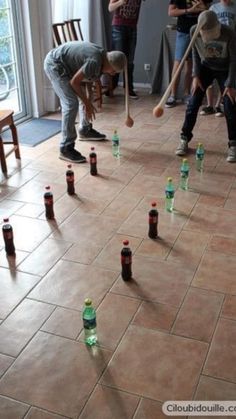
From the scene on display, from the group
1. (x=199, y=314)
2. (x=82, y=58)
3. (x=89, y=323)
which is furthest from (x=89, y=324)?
(x=82, y=58)

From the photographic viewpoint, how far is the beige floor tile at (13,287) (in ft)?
7.63

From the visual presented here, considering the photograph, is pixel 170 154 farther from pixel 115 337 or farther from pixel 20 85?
pixel 115 337

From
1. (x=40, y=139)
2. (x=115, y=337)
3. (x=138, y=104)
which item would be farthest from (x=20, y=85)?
(x=115, y=337)

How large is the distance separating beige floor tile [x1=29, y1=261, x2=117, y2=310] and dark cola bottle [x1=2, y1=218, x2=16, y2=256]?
29 cm

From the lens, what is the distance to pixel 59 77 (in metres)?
3.78

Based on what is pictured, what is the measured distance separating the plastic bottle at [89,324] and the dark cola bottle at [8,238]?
779 mm

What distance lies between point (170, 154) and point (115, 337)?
224cm

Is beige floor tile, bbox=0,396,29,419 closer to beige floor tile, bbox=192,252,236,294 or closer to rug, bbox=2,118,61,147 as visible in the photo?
beige floor tile, bbox=192,252,236,294

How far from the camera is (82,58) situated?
141 inches

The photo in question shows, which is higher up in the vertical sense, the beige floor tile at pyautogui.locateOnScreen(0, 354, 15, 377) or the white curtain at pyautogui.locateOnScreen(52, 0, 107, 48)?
the white curtain at pyautogui.locateOnScreen(52, 0, 107, 48)

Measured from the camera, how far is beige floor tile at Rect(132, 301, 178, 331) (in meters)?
2.18

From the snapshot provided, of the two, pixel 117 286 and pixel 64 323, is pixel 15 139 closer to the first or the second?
pixel 117 286

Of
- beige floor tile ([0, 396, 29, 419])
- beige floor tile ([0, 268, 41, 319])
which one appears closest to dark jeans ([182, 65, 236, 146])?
beige floor tile ([0, 268, 41, 319])

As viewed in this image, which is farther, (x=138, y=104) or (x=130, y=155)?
(x=138, y=104)
